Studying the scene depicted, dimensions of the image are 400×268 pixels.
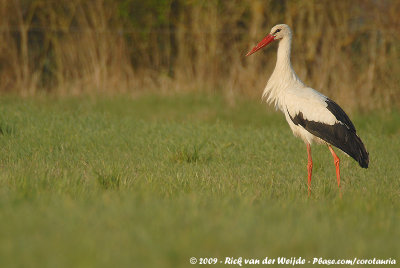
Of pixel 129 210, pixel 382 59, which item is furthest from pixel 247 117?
pixel 129 210

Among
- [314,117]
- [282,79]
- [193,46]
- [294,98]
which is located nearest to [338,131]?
[314,117]

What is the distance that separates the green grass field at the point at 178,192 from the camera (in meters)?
3.33

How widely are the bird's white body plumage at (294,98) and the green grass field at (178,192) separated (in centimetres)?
58

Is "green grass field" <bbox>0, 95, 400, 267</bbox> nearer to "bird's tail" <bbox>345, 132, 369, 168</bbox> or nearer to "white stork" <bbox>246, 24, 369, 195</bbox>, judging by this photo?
"bird's tail" <bbox>345, 132, 369, 168</bbox>

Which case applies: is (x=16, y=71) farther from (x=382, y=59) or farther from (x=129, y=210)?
(x=129, y=210)

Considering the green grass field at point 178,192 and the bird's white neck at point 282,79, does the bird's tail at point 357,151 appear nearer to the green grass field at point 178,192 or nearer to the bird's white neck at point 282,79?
the green grass field at point 178,192

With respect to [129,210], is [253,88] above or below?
below

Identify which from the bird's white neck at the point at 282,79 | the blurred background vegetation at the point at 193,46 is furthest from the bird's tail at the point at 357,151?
the blurred background vegetation at the point at 193,46

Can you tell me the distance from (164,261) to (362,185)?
3.46 meters

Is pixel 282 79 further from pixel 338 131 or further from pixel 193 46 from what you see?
pixel 193 46

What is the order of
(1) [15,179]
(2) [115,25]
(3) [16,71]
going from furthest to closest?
1. (2) [115,25]
2. (3) [16,71]
3. (1) [15,179]

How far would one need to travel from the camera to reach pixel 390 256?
11.5ft

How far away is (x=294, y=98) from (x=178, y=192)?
2.14 m

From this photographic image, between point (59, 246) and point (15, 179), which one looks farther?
point (15, 179)
